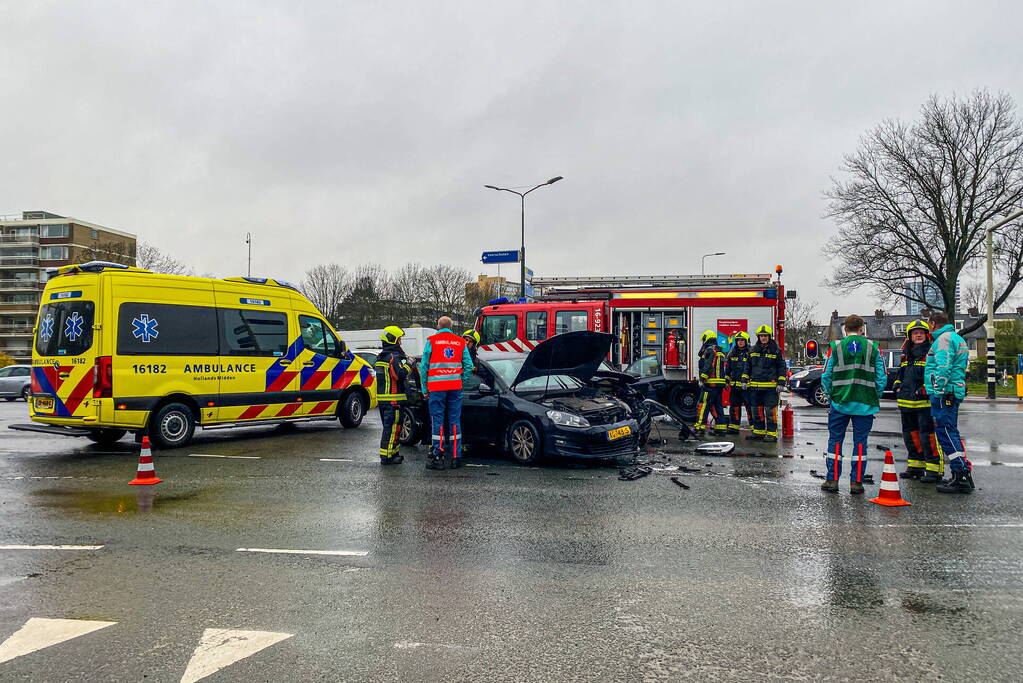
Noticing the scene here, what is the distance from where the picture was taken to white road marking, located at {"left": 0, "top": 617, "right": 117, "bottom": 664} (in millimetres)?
3695

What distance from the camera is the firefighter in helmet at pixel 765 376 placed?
11.5m

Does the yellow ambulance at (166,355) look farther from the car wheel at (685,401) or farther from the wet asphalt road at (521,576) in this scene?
the car wheel at (685,401)

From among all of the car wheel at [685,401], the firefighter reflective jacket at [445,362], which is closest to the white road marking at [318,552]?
the firefighter reflective jacket at [445,362]

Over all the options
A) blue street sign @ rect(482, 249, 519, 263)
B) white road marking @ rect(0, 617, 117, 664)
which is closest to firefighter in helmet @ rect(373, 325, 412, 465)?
white road marking @ rect(0, 617, 117, 664)

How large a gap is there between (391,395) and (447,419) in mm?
811

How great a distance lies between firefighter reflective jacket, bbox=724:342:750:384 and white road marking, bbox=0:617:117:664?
9827 mm

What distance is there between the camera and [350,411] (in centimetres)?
1337

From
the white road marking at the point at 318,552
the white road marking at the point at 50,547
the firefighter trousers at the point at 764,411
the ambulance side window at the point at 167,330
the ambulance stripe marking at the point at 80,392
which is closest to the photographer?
the white road marking at the point at 318,552

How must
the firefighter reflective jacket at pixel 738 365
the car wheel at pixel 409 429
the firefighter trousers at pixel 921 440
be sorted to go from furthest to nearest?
the firefighter reflective jacket at pixel 738 365, the car wheel at pixel 409 429, the firefighter trousers at pixel 921 440

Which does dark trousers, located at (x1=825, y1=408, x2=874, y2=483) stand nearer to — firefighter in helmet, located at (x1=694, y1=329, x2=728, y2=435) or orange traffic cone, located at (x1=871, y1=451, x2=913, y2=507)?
orange traffic cone, located at (x1=871, y1=451, x2=913, y2=507)

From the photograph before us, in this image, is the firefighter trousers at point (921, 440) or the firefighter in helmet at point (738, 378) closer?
the firefighter trousers at point (921, 440)

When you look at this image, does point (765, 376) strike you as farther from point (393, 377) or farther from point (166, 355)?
point (166, 355)

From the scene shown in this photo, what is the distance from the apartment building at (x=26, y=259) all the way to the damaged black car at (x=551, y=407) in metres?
88.9

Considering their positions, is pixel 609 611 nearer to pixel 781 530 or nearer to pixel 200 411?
pixel 781 530
